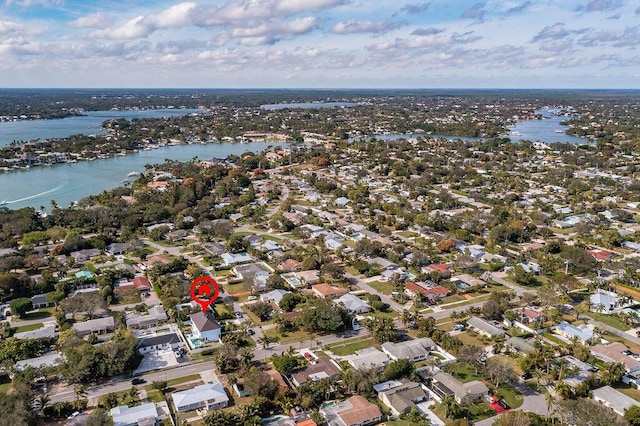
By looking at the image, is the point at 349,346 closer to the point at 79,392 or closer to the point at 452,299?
the point at 452,299

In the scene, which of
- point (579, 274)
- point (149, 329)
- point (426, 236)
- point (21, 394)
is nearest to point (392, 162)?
point (426, 236)

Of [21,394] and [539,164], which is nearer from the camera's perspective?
[21,394]

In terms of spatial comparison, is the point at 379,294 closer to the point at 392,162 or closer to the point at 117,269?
the point at 117,269

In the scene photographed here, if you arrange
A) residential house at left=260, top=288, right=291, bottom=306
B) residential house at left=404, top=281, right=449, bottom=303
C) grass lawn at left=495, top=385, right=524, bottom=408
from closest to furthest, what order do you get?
grass lawn at left=495, top=385, right=524, bottom=408 < residential house at left=260, top=288, right=291, bottom=306 < residential house at left=404, top=281, right=449, bottom=303

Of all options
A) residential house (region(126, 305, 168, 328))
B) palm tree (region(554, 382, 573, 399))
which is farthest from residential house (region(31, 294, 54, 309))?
palm tree (region(554, 382, 573, 399))

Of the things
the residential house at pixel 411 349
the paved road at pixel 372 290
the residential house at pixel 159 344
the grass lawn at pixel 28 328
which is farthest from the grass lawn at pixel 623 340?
the grass lawn at pixel 28 328

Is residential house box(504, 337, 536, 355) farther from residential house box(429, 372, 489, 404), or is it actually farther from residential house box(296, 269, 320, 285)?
residential house box(296, 269, 320, 285)

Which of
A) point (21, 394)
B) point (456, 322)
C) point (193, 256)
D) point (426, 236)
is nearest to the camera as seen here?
point (21, 394)
